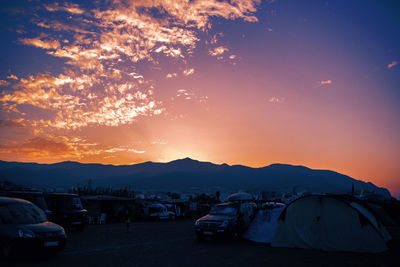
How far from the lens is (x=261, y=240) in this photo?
15812 mm

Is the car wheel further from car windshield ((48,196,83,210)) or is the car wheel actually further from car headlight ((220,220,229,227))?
car windshield ((48,196,83,210))

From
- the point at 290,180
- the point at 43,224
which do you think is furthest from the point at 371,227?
the point at 290,180

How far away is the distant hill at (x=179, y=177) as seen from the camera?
14325 centimetres

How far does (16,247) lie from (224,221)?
29.7ft

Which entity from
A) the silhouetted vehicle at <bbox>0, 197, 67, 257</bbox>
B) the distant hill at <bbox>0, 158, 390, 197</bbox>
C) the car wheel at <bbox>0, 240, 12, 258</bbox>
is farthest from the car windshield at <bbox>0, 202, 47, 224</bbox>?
the distant hill at <bbox>0, 158, 390, 197</bbox>

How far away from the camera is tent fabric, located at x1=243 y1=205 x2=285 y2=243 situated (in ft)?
52.2

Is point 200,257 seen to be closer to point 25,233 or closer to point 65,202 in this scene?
point 25,233

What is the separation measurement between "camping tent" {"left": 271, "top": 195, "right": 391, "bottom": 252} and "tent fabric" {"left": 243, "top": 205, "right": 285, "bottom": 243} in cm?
120

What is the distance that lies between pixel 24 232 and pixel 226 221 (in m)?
8.98

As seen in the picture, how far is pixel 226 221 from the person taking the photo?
15.7 meters

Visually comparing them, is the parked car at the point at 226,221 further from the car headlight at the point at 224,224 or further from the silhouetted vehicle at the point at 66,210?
the silhouetted vehicle at the point at 66,210

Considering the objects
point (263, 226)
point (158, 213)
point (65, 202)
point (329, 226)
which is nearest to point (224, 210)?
point (263, 226)

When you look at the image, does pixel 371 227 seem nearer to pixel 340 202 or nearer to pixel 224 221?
pixel 340 202

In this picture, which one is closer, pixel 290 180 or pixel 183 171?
pixel 290 180
